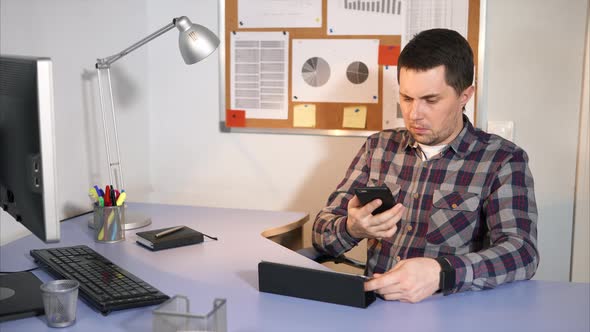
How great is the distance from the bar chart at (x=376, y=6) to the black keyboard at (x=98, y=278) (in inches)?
54.3

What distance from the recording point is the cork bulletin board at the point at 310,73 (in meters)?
2.45

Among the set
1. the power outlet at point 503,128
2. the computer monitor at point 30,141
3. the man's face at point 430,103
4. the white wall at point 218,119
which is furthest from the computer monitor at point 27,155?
the power outlet at point 503,128

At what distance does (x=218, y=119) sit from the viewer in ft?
8.78

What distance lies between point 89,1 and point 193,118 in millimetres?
674

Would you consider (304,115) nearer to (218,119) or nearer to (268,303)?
(218,119)

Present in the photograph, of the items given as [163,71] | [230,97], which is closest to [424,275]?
[230,97]

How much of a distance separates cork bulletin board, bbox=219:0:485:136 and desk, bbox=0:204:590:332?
2.75 ft

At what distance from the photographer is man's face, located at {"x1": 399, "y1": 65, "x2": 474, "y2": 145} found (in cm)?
180

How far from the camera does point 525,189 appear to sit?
1.72 metres

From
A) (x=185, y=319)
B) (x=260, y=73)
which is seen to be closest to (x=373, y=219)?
(x=185, y=319)

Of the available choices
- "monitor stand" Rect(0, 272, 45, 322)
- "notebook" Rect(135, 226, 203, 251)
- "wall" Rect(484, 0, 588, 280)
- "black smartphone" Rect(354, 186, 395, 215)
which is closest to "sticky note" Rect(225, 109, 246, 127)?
"notebook" Rect(135, 226, 203, 251)

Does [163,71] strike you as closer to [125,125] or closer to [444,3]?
[125,125]

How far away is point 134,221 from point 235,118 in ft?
2.58

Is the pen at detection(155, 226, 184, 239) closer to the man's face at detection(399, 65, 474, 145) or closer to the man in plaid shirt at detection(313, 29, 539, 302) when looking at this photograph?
the man in plaid shirt at detection(313, 29, 539, 302)
